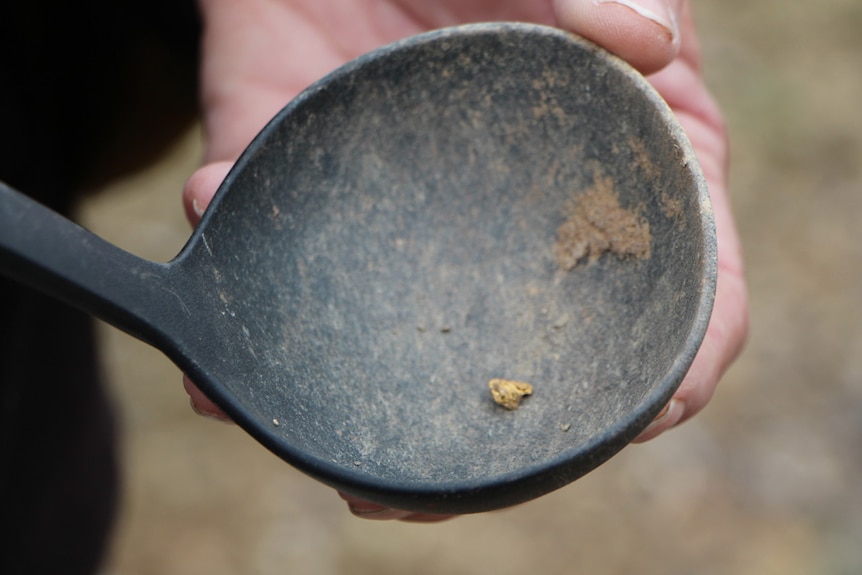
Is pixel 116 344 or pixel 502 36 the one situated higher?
pixel 502 36

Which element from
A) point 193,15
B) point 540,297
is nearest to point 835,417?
point 540,297

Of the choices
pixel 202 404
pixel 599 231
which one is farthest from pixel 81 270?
pixel 599 231

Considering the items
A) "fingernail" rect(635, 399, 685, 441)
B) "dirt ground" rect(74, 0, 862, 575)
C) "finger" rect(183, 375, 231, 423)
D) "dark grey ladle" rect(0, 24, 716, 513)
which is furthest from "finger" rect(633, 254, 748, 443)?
"dirt ground" rect(74, 0, 862, 575)

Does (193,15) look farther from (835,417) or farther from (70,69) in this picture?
(835,417)

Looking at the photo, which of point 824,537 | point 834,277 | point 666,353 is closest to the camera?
point 666,353

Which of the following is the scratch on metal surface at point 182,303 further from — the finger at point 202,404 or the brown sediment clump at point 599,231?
the brown sediment clump at point 599,231

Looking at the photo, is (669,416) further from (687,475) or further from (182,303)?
(687,475)
